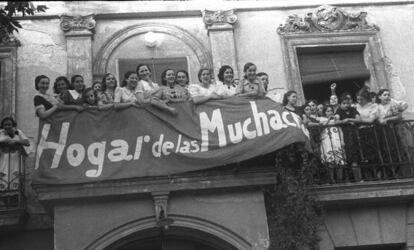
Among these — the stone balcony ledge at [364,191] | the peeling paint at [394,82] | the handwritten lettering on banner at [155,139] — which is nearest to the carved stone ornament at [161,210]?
the handwritten lettering on banner at [155,139]

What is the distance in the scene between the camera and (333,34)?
1412cm

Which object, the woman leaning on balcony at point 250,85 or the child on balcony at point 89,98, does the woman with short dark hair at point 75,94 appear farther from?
the woman leaning on balcony at point 250,85

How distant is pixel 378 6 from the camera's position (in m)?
14.6

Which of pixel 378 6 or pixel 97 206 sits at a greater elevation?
pixel 378 6

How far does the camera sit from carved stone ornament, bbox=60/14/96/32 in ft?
44.9

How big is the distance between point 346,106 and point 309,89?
1629 millimetres

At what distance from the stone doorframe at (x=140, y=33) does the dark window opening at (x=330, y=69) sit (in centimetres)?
186

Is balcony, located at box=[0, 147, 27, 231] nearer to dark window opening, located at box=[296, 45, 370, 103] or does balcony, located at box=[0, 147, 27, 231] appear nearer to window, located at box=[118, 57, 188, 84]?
window, located at box=[118, 57, 188, 84]

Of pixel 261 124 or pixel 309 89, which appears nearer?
pixel 261 124

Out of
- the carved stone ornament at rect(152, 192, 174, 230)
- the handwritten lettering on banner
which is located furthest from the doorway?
the handwritten lettering on banner

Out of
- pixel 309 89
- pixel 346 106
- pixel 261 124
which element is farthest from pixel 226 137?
pixel 309 89

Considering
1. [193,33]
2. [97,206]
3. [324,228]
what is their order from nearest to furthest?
[97,206] < [324,228] < [193,33]

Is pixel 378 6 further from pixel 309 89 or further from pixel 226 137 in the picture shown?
pixel 226 137

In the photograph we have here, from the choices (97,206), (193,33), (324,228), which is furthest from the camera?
(193,33)
